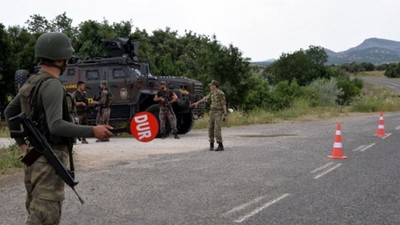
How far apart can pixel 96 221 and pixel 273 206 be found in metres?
2.17

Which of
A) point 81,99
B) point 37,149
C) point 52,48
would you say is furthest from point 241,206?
point 81,99

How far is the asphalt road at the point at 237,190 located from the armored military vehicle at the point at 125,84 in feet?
15.9

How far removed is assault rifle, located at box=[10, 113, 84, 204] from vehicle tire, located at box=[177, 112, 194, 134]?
48.6 feet

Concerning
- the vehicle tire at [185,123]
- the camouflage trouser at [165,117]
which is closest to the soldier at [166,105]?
the camouflage trouser at [165,117]

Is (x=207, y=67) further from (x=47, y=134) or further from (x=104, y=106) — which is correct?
(x=47, y=134)

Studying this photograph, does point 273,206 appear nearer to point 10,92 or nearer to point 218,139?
point 218,139

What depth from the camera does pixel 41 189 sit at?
11.3 feet

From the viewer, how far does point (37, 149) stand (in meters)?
3.39

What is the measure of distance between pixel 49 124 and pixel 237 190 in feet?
15.5

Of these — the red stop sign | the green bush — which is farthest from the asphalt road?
the green bush

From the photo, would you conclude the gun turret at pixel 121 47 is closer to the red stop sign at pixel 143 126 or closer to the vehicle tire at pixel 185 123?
the vehicle tire at pixel 185 123

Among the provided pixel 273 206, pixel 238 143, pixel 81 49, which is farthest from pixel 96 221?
pixel 81 49

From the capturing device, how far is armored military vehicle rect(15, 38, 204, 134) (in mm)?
16953

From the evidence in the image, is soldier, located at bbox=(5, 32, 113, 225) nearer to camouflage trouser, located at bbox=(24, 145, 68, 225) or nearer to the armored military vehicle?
camouflage trouser, located at bbox=(24, 145, 68, 225)
